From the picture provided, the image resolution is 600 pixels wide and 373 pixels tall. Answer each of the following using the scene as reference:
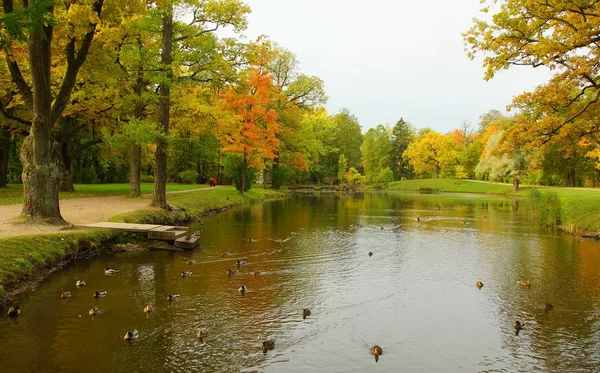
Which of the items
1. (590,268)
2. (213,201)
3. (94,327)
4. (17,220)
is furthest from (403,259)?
(213,201)

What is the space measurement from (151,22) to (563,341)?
63.2 ft

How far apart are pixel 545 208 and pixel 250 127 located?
83.5ft

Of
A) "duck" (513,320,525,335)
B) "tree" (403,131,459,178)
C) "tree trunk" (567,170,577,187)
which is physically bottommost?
"duck" (513,320,525,335)

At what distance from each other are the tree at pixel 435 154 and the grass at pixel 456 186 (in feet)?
21.1

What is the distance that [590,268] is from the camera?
47.5ft

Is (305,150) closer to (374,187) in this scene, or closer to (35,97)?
(374,187)

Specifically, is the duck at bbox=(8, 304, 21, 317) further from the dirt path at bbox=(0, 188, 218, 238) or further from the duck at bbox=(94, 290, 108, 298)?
the dirt path at bbox=(0, 188, 218, 238)

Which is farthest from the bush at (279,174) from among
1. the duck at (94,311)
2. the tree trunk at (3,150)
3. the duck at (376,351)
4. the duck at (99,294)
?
the duck at (376,351)

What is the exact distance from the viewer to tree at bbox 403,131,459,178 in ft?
275

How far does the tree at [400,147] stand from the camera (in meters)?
94.9

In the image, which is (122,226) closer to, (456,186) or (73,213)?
(73,213)

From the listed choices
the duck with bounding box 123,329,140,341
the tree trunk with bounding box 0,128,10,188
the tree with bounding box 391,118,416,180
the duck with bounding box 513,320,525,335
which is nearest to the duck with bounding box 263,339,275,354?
the duck with bounding box 123,329,140,341

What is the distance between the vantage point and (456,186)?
7238cm

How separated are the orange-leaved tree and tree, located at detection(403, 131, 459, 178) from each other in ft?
163
